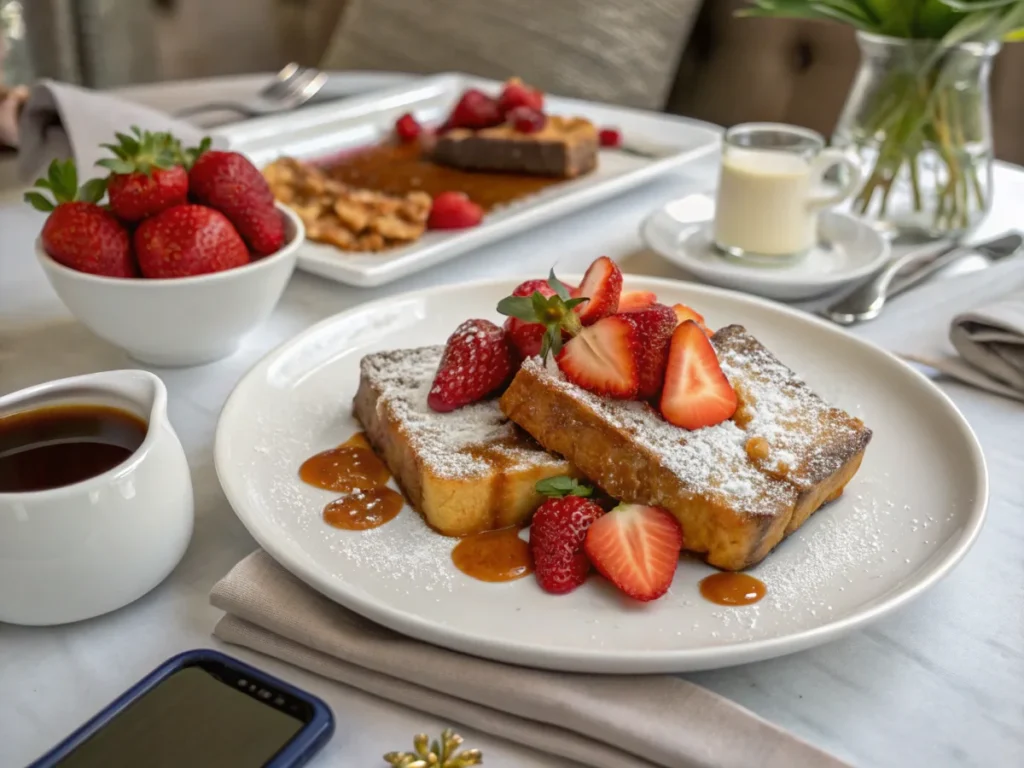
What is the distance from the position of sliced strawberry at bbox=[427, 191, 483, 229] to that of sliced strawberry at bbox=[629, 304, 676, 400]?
2.95 ft

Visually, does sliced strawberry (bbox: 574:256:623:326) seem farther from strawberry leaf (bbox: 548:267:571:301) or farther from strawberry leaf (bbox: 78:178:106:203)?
strawberry leaf (bbox: 78:178:106:203)

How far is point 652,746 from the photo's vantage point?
85 centimetres

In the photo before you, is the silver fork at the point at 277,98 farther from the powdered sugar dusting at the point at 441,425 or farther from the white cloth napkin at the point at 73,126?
the powdered sugar dusting at the point at 441,425

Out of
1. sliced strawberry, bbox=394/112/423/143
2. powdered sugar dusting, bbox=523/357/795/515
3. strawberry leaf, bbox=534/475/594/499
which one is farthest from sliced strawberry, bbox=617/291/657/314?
sliced strawberry, bbox=394/112/423/143

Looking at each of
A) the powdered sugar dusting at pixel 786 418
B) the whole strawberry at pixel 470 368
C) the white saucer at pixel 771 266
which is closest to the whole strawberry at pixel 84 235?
the whole strawberry at pixel 470 368

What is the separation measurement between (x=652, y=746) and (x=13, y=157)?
2.14 metres

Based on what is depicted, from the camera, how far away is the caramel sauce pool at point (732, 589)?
102 centimetres

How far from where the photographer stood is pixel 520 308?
1.19m

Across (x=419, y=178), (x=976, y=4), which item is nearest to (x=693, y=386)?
(x=976, y=4)

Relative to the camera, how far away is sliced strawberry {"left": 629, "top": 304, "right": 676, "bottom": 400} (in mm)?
1186

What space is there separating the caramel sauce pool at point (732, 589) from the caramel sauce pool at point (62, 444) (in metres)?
0.63

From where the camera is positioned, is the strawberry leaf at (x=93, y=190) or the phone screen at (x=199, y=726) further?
the strawberry leaf at (x=93, y=190)

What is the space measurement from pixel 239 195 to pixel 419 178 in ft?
3.51

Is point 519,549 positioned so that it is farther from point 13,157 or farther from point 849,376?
point 13,157
